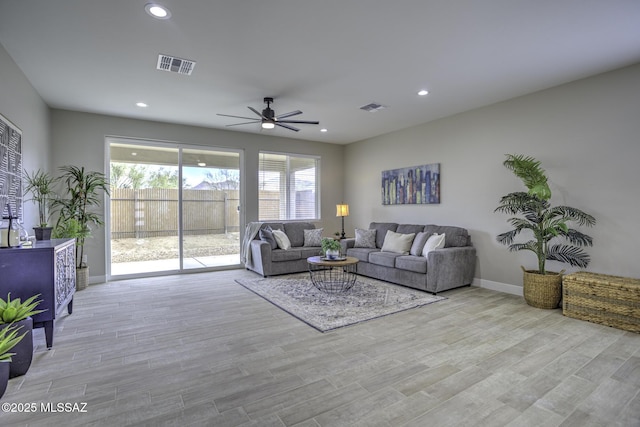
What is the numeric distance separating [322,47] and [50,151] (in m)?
4.73

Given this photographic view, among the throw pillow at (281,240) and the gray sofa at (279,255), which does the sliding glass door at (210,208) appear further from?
the throw pillow at (281,240)

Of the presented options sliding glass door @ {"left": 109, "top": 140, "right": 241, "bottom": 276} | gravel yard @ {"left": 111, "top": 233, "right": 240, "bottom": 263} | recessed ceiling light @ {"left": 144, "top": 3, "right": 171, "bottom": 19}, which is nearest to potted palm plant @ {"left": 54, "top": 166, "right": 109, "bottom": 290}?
sliding glass door @ {"left": 109, "top": 140, "right": 241, "bottom": 276}

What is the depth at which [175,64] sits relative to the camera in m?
3.50

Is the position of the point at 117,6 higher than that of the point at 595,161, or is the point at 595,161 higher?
the point at 117,6

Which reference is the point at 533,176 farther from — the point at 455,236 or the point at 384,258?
the point at 384,258

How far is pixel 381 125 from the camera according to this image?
6.14 meters

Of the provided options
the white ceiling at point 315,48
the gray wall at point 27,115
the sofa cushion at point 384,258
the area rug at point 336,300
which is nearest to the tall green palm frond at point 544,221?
the white ceiling at point 315,48

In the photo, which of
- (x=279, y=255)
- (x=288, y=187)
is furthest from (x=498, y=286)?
(x=288, y=187)

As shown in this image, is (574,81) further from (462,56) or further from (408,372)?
(408,372)

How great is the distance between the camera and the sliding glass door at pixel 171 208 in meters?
5.74

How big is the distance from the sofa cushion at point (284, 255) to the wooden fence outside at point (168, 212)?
4.35 ft

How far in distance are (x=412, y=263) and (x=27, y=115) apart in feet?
18.0

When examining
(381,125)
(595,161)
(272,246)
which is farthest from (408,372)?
(381,125)

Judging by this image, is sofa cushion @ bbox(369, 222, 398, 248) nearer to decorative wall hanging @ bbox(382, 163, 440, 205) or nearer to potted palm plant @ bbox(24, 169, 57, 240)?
decorative wall hanging @ bbox(382, 163, 440, 205)
